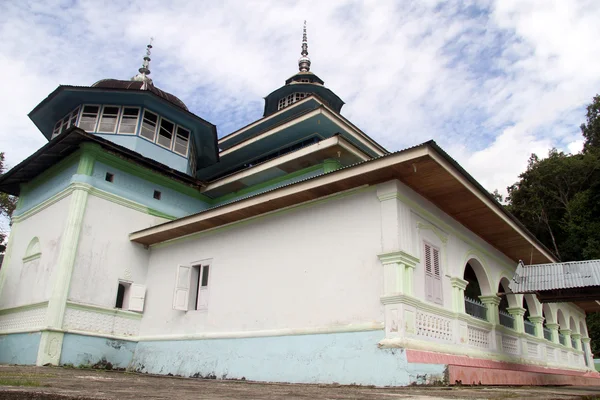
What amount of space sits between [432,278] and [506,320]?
4780mm

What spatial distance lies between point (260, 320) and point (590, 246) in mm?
25225

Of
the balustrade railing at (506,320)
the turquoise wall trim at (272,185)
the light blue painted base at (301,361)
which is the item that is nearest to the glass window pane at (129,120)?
the turquoise wall trim at (272,185)

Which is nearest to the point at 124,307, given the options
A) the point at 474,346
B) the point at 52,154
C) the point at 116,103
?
the point at 52,154

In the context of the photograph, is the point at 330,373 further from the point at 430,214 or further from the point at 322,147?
the point at 322,147

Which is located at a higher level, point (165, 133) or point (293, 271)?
point (165, 133)

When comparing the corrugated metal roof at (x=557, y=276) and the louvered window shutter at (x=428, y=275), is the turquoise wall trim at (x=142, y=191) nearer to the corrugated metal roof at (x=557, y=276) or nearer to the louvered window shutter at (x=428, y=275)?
the louvered window shutter at (x=428, y=275)

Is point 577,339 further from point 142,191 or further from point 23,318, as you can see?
point 23,318

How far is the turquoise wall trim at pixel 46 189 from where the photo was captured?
41.9ft

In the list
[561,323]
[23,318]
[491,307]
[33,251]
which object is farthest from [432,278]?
[561,323]

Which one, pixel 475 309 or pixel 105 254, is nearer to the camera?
pixel 475 309

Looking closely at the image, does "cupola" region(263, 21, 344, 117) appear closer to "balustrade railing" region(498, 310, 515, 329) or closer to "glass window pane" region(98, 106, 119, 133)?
"glass window pane" region(98, 106, 119, 133)

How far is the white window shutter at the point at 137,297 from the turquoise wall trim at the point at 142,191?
251 cm

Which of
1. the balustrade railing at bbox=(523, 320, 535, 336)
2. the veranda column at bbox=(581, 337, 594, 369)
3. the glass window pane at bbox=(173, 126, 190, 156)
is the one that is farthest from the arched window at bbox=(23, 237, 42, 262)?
the veranda column at bbox=(581, 337, 594, 369)

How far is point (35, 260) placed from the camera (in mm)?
12695
